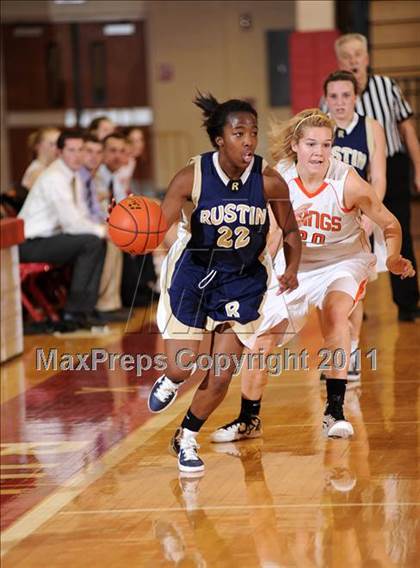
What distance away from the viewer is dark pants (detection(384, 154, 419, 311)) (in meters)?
7.72

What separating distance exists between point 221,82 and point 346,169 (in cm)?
1073

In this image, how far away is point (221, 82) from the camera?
51.6 feet

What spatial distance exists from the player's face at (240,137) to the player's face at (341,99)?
1740 millimetres

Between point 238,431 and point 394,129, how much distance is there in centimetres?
310

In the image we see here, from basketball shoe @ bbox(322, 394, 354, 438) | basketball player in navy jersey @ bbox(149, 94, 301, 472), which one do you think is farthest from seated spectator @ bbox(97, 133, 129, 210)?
basketball player in navy jersey @ bbox(149, 94, 301, 472)

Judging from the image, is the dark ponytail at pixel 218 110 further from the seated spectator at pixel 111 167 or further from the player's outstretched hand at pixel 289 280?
the seated spectator at pixel 111 167

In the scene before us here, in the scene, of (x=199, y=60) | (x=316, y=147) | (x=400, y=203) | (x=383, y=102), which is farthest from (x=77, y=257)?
(x=199, y=60)

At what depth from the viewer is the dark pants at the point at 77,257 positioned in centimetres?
818

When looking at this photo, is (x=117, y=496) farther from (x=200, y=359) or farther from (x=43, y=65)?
(x=43, y=65)

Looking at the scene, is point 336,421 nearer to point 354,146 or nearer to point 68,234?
point 354,146

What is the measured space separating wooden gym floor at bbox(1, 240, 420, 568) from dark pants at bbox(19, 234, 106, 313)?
147 centimetres

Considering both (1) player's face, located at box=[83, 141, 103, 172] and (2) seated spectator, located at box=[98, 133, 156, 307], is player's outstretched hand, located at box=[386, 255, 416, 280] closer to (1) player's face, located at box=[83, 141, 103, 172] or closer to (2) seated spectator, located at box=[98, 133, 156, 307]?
(1) player's face, located at box=[83, 141, 103, 172]

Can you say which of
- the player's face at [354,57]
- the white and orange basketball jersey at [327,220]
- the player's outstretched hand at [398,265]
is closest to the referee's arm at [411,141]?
the player's face at [354,57]

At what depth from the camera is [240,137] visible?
4574 millimetres
